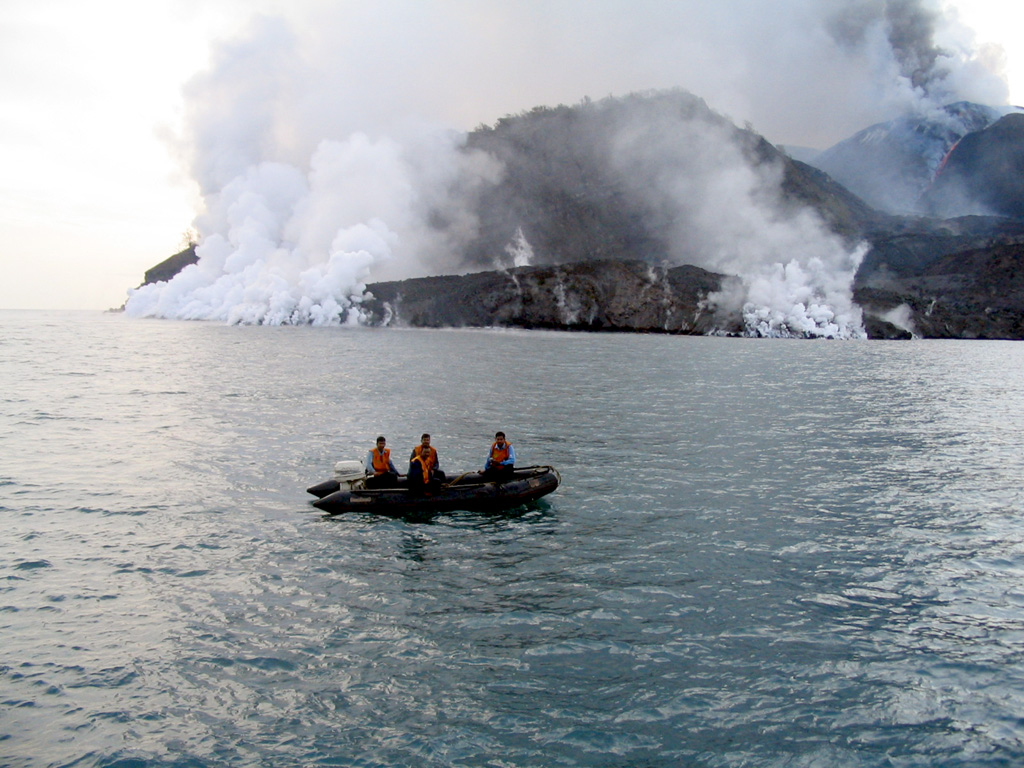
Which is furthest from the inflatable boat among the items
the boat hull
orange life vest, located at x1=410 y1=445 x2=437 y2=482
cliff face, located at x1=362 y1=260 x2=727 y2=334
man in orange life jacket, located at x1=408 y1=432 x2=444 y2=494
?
cliff face, located at x1=362 y1=260 x2=727 y2=334

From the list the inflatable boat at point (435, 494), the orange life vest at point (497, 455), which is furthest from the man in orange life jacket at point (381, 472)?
the orange life vest at point (497, 455)

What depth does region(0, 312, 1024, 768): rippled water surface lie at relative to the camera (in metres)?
10.9

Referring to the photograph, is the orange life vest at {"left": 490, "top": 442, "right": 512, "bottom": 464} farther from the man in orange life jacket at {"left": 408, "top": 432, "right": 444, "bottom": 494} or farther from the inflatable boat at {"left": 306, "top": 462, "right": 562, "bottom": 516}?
the man in orange life jacket at {"left": 408, "top": 432, "right": 444, "bottom": 494}

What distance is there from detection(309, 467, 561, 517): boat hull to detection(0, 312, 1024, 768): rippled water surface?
0.58m

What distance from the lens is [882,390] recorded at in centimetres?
5812

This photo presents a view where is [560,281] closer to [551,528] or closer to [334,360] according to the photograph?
[334,360]

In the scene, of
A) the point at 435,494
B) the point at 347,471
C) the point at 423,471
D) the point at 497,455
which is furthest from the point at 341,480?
the point at 497,455

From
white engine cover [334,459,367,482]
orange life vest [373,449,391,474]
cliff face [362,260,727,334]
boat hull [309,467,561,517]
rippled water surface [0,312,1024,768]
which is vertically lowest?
rippled water surface [0,312,1024,768]

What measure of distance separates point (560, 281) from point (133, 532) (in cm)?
15907

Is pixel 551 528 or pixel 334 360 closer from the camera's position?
pixel 551 528

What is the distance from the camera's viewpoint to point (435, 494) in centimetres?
2238

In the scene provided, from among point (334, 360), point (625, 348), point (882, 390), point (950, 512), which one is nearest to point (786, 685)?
point (950, 512)

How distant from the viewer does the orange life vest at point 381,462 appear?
22.9 metres

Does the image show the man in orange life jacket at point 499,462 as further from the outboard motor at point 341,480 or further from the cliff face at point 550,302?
the cliff face at point 550,302
